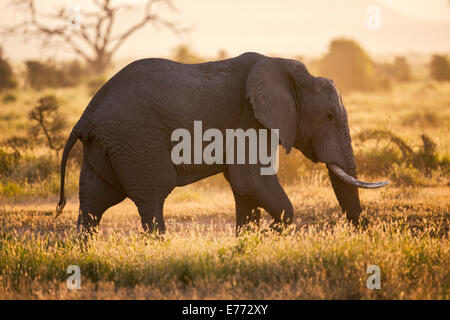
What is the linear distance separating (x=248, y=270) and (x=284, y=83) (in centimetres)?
249

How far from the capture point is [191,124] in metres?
7.40

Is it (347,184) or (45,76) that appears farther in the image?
(45,76)

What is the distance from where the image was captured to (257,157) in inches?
297

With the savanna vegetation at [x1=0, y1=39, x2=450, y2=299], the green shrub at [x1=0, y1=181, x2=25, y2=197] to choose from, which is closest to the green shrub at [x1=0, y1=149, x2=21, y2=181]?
the savanna vegetation at [x1=0, y1=39, x2=450, y2=299]

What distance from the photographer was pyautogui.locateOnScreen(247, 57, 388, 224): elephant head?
7.75 metres

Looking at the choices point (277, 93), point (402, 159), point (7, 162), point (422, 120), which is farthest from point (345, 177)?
point (422, 120)

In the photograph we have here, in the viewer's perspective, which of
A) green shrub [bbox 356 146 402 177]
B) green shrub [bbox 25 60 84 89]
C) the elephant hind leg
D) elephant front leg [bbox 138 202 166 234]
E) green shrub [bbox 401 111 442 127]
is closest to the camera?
elephant front leg [bbox 138 202 166 234]

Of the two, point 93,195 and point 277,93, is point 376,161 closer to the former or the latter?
point 277,93

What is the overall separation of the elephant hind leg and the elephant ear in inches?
69.2

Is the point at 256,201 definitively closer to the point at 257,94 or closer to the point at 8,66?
the point at 257,94

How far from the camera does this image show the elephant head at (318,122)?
7.75m

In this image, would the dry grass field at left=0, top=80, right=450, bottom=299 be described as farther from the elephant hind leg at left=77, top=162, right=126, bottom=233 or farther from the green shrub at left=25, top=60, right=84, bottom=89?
the green shrub at left=25, top=60, right=84, bottom=89

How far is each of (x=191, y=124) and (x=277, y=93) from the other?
3.30ft
